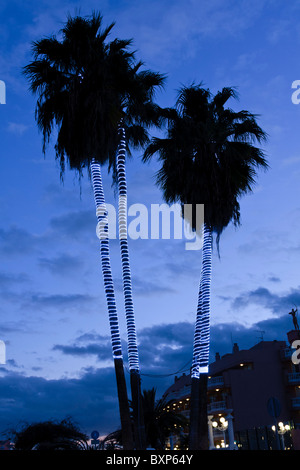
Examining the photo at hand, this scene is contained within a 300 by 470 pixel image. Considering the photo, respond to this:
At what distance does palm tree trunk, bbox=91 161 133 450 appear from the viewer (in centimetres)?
1752

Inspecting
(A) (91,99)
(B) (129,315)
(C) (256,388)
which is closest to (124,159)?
(A) (91,99)

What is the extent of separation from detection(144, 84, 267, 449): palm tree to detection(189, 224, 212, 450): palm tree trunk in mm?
37

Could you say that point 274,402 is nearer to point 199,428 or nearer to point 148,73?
point 199,428

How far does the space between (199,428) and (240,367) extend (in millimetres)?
39494

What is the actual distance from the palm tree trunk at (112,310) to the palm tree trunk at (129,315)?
788 millimetres

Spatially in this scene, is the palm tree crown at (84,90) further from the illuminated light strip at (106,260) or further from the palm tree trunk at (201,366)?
the palm tree trunk at (201,366)

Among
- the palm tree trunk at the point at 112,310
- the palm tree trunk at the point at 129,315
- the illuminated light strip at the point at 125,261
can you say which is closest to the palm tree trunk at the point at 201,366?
the palm tree trunk at the point at 129,315

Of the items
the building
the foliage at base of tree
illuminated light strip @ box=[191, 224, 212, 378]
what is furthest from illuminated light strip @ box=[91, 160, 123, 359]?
the building

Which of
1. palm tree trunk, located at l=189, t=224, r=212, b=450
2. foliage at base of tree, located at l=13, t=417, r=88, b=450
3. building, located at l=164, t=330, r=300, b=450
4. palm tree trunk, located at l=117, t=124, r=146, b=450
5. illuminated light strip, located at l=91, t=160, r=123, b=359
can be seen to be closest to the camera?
illuminated light strip, located at l=91, t=160, r=123, b=359

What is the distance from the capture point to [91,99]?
19281 millimetres

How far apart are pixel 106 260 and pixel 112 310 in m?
1.91

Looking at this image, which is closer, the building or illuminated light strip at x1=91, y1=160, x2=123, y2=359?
illuminated light strip at x1=91, y1=160, x2=123, y2=359

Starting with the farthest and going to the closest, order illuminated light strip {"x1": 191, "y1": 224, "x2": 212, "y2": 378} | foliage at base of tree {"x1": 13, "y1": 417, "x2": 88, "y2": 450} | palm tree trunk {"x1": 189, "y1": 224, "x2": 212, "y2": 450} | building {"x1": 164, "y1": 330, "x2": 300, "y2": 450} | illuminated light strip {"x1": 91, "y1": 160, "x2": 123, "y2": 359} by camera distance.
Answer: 1. building {"x1": 164, "y1": 330, "x2": 300, "y2": 450}
2. foliage at base of tree {"x1": 13, "y1": 417, "x2": 88, "y2": 450}
3. illuminated light strip {"x1": 191, "y1": 224, "x2": 212, "y2": 378}
4. palm tree trunk {"x1": 189, "y1": 224, "x2": 212, "y2": 450}
5. illuminated light strip {"x1": 91, "y1": 160, "x2": 123, "y2": 359}

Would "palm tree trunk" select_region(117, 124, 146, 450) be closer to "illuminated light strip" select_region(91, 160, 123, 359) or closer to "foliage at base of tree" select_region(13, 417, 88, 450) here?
"illuminated light strip" select_region(91, 160, 123, 359)
